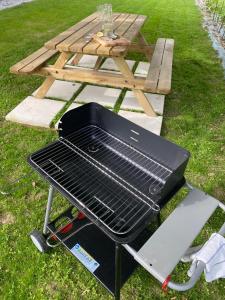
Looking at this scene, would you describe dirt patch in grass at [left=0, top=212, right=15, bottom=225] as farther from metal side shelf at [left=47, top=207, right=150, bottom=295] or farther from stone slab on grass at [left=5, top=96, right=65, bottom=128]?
stone slab on grass at [left=5, top=96, right=65, bottom=128]

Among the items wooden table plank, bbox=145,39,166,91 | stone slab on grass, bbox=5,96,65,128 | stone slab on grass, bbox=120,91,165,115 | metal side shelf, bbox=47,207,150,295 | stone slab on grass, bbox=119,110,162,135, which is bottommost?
metal side shelf, bbox=47,207,150,295

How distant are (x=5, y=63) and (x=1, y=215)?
338cm

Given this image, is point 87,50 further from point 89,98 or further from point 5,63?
point 5,63

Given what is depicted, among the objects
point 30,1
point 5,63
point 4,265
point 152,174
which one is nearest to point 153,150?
point 152,174

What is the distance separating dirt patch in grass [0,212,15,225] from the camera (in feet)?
7.75

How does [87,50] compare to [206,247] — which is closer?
[206,247]

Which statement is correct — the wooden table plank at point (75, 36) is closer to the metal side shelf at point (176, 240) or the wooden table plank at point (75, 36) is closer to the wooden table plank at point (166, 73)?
the wooden table plank at point (166, 73)

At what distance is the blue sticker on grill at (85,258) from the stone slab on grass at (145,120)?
1864mm

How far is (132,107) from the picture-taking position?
3.89 m

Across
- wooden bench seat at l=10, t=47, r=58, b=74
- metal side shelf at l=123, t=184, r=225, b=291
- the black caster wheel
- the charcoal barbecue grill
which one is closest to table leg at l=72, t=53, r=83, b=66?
wooden bench seat at l=10, t=47, r=58, b=74

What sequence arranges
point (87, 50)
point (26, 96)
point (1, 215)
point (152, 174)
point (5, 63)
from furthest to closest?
point (5, 63) < point (26, 96) < point (87, 50) < point (1, 215) < point (152, 174)

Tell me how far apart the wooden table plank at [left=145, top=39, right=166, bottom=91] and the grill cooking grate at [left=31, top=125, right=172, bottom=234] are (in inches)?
55.6

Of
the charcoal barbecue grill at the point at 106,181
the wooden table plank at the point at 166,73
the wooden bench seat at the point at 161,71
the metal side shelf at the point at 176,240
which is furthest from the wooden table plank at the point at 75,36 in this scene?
the metal side shelf at the point at 176,240

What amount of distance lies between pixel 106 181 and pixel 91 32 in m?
2.70
